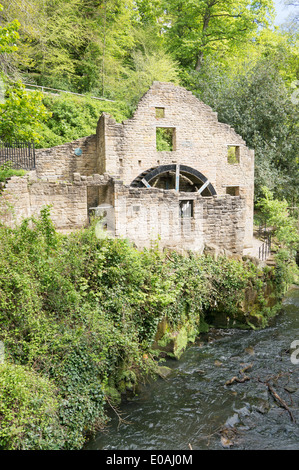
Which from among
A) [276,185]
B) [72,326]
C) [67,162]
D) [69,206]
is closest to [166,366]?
[72,326]

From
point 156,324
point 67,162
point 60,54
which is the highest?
point 60,54

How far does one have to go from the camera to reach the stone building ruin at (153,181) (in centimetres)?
995

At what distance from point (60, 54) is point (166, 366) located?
14624 millimetres

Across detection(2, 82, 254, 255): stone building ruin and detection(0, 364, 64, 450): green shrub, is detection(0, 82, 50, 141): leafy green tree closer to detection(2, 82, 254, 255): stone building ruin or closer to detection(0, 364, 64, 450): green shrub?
detection(2, 82, 254, 255): stone building ruin

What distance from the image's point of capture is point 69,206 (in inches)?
399

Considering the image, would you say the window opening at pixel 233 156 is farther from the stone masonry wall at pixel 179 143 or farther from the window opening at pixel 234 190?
the window opening at pixel 234 190

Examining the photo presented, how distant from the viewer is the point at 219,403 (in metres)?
7.38

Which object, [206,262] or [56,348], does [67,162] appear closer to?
[206,262]

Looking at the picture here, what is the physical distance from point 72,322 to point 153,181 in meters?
8.64

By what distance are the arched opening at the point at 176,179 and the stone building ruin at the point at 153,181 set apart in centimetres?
4

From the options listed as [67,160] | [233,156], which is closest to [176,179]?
[67,160]

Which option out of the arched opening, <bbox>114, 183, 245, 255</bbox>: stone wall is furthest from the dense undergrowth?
the arched opening

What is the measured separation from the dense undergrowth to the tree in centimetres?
1558
